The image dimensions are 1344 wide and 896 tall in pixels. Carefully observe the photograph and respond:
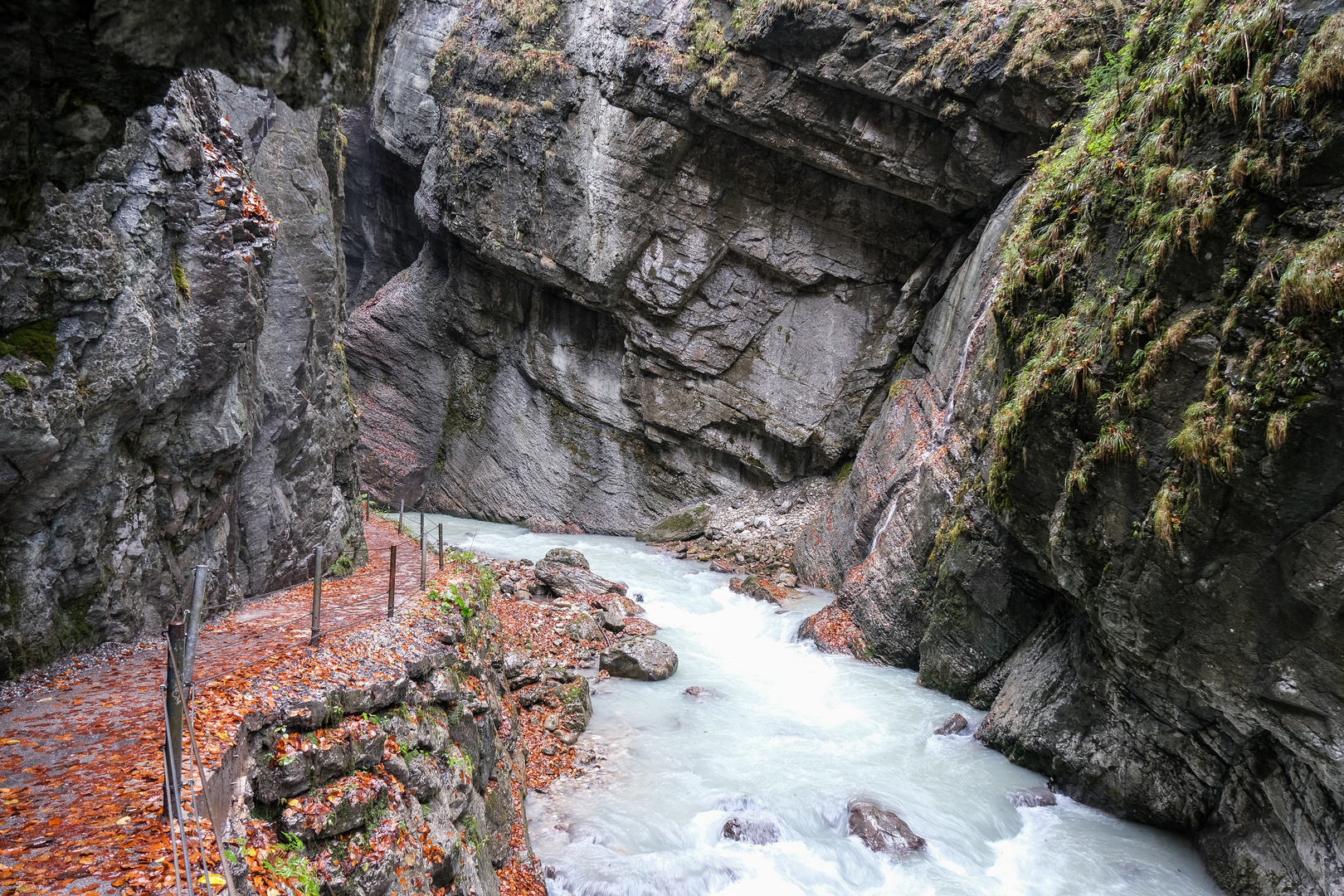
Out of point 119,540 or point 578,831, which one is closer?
point 119,540

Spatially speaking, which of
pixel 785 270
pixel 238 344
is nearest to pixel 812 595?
pixel 785 270

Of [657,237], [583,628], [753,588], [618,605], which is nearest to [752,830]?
[583,628]

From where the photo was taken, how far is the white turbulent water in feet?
27.7

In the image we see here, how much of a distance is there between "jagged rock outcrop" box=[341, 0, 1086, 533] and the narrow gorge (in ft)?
0.50

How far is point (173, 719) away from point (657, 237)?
70.7 feet

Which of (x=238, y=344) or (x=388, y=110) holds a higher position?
(x=388, y=110)

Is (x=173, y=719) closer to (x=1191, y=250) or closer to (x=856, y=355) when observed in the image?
(x=1191, y=250)

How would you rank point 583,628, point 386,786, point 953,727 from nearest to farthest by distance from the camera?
point 386,786 → point 953,727 → point 583,628

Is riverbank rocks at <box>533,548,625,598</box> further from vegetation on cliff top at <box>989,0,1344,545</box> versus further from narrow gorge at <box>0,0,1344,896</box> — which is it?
vegetation on cliff top at <box>989,0,1344,545</box>

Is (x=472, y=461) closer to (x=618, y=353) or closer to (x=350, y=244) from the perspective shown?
(x=618, y=353)

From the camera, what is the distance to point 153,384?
27.0 feet

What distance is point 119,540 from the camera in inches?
319

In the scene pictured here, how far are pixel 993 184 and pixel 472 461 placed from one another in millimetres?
21686

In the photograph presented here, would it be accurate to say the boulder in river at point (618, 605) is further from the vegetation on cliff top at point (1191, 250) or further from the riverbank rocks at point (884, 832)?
the vegetation on cliff top at point (1191, 250)
